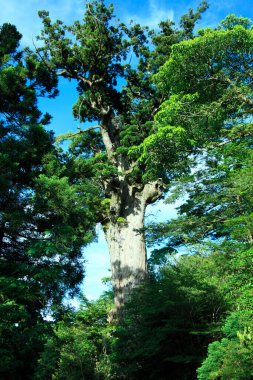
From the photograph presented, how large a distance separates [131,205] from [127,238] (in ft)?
4.79

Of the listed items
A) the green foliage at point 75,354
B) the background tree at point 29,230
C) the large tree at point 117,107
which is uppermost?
the large tree at point 117,107

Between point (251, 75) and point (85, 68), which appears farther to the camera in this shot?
point (85, 68)

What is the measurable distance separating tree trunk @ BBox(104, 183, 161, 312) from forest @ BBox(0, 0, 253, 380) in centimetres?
4

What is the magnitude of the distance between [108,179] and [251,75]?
6.05 meters

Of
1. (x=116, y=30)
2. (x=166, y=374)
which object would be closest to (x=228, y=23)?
(x=116, y=30)

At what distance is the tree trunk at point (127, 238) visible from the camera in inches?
436

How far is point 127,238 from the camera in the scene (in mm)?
11922

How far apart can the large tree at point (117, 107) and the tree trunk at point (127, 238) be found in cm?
4

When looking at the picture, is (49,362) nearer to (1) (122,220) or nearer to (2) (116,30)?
(1) (122,220)

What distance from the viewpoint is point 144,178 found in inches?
477

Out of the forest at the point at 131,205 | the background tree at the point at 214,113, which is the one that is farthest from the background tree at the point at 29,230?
the background tree at the point at 214,113

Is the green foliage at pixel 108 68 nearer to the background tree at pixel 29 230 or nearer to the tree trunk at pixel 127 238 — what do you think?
the tree trunk at pixel 127 238

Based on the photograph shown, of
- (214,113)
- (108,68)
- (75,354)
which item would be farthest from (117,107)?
(75,354)

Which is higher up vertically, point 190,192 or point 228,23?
point 228,23
